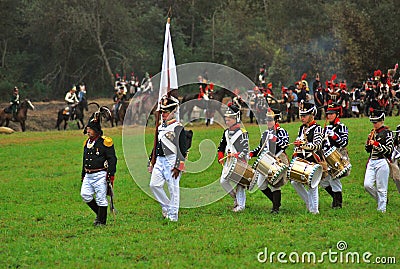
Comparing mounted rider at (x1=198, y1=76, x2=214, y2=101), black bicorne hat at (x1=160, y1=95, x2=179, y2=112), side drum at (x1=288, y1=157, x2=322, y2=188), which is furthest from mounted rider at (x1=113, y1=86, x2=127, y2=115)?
side drum at (x1=288, y1=157, x2=322, y2=188)

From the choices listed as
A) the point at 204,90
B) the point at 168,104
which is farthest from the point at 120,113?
the point at 168,104

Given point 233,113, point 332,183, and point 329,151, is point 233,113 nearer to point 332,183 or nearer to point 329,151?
point 329,151

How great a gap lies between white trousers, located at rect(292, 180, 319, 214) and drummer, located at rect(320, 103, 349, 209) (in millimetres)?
505

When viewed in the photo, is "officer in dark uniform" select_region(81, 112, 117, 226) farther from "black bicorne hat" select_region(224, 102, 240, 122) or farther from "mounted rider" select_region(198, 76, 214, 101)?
"mounted rider" select_region(198, 76, 214, 101)

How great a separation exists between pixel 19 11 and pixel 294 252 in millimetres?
43631

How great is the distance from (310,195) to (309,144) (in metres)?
0.93

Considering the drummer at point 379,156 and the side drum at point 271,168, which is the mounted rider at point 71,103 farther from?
the drummer at point 379,156

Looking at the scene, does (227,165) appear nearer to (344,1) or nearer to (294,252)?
(294,252)

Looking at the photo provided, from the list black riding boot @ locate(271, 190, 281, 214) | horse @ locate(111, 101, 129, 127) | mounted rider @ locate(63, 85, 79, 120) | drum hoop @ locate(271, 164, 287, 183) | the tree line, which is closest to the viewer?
drum hoop @ locate(271, 164, 287, 183)

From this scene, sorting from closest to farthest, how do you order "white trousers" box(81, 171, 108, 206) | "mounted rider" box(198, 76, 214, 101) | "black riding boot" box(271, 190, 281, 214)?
"white trousers" box(81, 171, 108, 206) → "black riding boot" box(271, 190, 281, 214) → "mounted rider" box(198, 76, 214, 101)

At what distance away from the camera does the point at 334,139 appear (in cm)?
1240

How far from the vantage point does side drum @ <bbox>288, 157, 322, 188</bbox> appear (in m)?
11.8

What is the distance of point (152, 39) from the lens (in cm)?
5400

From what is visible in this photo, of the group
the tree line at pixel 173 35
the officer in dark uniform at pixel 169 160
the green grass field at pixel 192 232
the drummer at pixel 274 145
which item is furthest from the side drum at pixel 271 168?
the tree line at pixel 173 35
